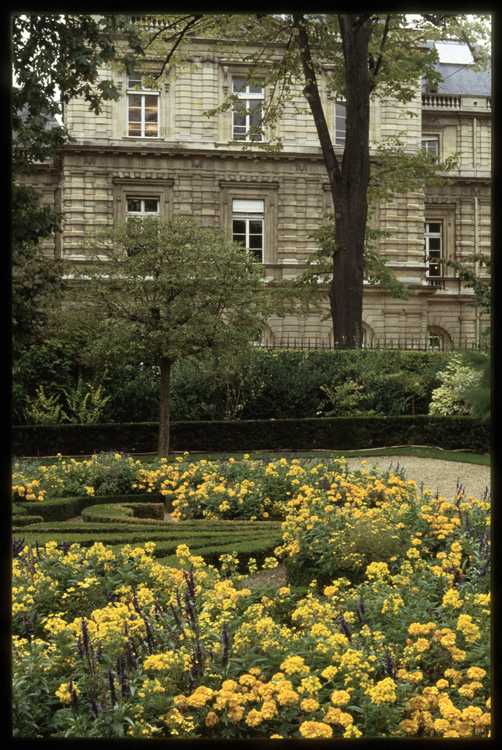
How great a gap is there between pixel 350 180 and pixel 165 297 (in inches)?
266

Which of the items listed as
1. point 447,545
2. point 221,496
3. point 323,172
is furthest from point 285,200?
point 447,545

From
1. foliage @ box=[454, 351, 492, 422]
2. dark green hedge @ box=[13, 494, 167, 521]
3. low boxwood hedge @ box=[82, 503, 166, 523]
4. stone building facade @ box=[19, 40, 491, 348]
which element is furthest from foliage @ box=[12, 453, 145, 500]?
stone building facade @ box=[19, 40, 491, 348]

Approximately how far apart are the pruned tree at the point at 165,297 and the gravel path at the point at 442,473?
288 cm

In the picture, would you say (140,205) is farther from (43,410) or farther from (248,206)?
(43,410)

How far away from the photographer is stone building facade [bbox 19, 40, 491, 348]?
25.6m

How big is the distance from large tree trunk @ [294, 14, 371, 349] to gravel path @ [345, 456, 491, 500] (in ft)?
14.7

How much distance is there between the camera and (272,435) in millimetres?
12773

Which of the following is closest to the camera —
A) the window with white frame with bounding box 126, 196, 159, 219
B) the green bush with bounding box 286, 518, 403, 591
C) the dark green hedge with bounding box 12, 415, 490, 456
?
the green bush with bounding box 286, 518, 403, 591

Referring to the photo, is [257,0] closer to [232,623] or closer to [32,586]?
[232,623]

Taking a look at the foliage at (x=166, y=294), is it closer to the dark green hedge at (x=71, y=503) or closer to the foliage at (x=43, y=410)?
the foliage at (x=43, y=410)

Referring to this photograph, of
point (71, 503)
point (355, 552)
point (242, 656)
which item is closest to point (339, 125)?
point (71, 503)

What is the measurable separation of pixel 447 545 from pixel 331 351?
10080 millimetres

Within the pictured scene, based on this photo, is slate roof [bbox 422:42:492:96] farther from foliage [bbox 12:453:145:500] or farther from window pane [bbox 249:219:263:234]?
foliage [bbox 12:453:145:500]

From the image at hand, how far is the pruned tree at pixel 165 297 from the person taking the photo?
10797 millimetres
